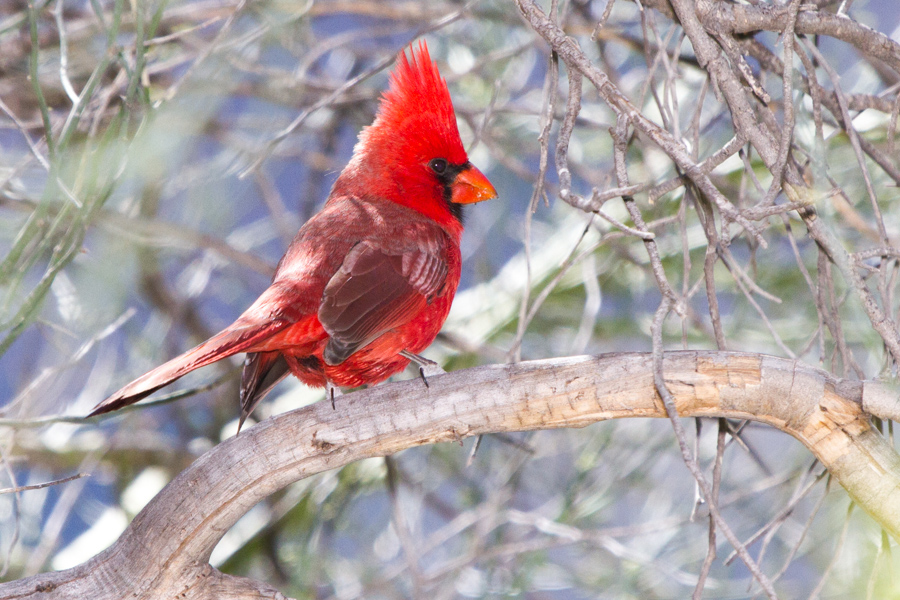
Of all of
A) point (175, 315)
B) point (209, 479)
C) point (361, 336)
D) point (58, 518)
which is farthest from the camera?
point (175, 315)

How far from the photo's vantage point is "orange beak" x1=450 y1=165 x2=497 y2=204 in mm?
2301

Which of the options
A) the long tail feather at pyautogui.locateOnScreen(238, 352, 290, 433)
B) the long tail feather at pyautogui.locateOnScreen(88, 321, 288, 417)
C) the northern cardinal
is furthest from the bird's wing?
the long tail feather at pyautogui.locateOnScreen(238, 352, 290, 433)

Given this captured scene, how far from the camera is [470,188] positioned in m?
2.31

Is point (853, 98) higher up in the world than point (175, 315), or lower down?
lower down

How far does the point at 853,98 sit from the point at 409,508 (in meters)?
2.41

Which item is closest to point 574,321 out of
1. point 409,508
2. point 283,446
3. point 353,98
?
point 409,508

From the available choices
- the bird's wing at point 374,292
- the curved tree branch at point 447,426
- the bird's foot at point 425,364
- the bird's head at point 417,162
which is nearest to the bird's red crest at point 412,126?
the bird's head at point 417,162

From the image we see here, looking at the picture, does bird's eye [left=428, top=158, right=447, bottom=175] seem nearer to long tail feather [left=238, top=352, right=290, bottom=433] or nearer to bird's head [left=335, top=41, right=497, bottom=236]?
bird's head [left=335, top=41, right=497, bottom=236]

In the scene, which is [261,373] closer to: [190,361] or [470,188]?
[190,361]

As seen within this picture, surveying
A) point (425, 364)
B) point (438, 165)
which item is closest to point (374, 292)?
point (425, 364)

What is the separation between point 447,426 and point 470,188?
0.87 meters

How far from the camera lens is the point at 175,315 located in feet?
10.8

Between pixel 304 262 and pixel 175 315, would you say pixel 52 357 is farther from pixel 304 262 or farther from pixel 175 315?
pixel 304 262

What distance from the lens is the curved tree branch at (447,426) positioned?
4.97ft
